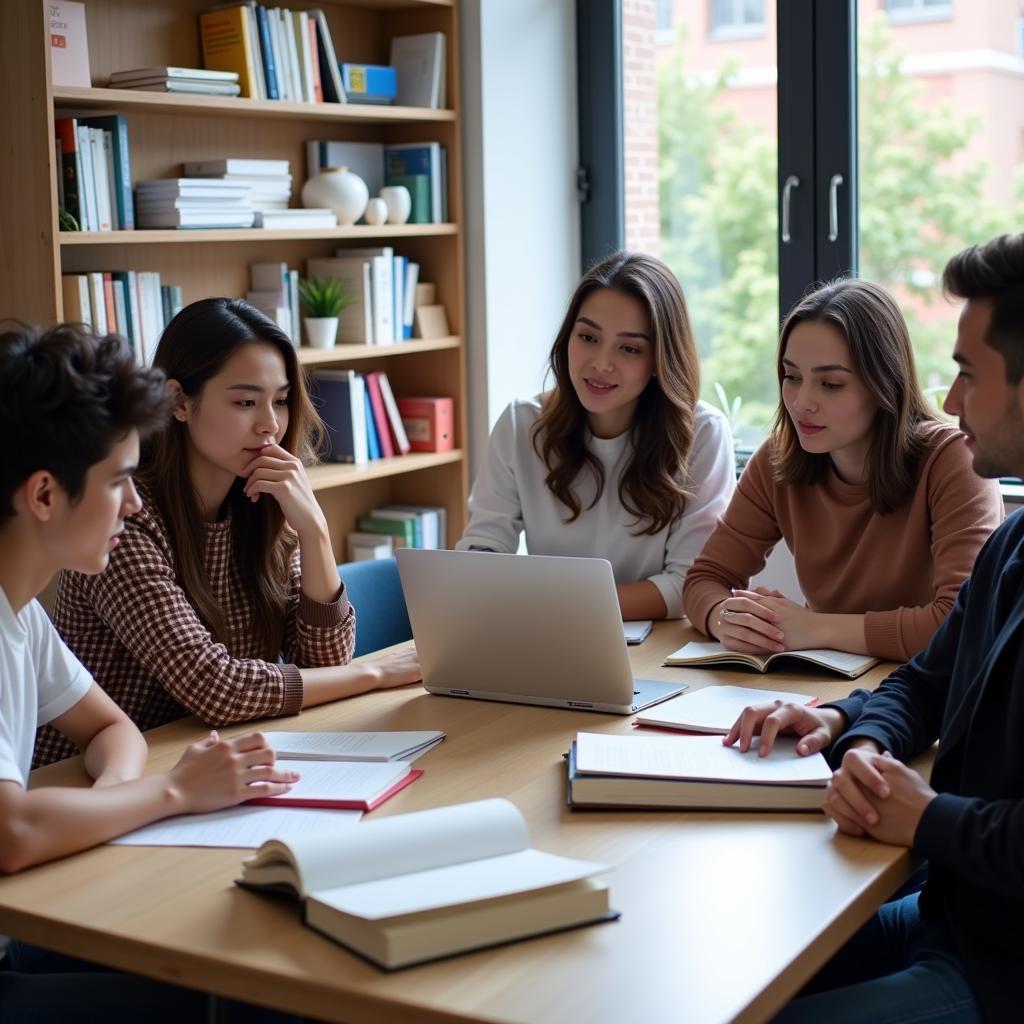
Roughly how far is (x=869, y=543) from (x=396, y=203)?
1999mm

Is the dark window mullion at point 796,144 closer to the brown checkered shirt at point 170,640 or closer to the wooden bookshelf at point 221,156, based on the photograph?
the wooden bookshelf at point 221,156

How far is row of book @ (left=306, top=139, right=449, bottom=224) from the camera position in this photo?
3932 millimetres

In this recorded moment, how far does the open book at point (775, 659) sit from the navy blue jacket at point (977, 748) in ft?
0.86

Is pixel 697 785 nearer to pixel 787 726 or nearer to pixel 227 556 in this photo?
pixel 787 726

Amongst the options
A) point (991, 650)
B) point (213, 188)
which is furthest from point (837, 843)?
point (213, 188)

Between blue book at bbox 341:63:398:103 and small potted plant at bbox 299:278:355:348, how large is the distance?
1.67 feet

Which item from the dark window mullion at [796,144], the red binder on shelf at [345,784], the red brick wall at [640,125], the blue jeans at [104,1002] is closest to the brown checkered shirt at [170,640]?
the red binder on shelf at [345,784]

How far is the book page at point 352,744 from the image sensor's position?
176 centimetres

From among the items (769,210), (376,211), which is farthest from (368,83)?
(769,210)

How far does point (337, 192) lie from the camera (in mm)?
3723

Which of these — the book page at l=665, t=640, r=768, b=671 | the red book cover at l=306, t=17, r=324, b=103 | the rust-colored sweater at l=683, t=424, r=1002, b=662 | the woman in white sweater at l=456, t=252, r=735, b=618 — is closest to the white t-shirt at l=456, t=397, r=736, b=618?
the woman in white sweater at l=456, t=252, r=735, b=618

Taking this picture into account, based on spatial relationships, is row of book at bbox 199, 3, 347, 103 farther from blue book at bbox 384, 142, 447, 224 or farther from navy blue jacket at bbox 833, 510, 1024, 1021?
navy blue jacket at bbox 833, 510, 1024, 1021

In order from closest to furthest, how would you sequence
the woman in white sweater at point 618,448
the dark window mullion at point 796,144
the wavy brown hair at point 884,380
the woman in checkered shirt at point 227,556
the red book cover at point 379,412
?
1. the woman in checkered shirt at point 227,556
2. the wavy brown hair at point 884,380
3. the woman in white sweater at point 618,448
4. the dark window mullion at point 796,144
5. the red book cover at point 379,412

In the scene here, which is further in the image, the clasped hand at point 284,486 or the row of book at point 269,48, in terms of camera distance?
the row of book at point 269,48
